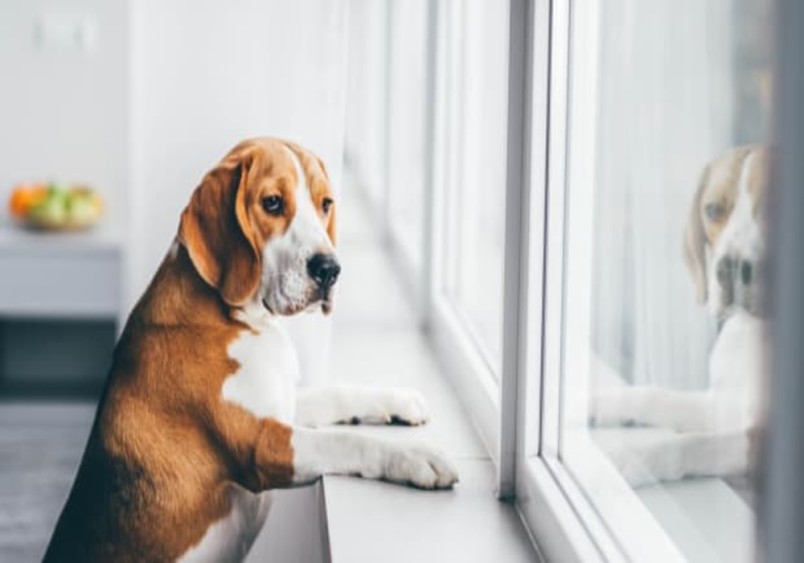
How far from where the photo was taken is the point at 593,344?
1.58 metres

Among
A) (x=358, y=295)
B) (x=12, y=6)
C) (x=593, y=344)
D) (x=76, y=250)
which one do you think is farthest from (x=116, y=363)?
(x=12, y=6)

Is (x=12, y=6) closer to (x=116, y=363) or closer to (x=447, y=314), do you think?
(x=447, y=314)

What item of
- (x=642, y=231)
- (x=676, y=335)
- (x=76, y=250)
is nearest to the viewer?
(x=676, y=335)

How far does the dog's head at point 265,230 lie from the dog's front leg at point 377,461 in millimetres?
165

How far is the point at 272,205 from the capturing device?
159cm

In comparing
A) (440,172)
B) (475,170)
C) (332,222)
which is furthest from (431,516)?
(440,172)

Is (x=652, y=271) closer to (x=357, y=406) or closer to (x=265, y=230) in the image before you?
(x=265, y=230)

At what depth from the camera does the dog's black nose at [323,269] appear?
1.60 m

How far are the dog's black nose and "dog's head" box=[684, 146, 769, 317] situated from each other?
1.74 ft

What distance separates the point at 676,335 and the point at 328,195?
1.73 feet

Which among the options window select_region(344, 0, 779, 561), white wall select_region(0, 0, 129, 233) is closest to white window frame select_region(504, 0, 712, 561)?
window select_region(344, 0, 779, 561)

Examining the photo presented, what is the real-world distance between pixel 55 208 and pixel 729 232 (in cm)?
330

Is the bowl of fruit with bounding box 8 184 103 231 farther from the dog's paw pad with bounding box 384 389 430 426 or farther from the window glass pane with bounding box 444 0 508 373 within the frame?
the dog's paw pad with bounding box 384 389 430 426

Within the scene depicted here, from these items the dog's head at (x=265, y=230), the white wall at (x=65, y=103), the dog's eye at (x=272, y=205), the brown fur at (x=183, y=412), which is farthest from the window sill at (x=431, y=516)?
the white wall at (x=65, y=103)
